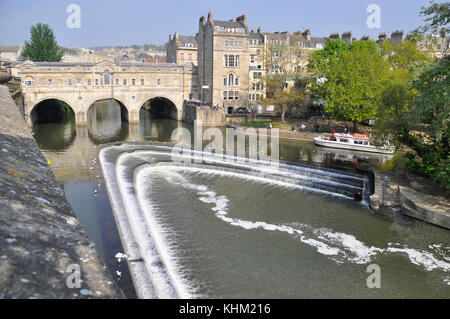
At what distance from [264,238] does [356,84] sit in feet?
102

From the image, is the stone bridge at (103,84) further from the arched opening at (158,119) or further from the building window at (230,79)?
the building window at (230,79)

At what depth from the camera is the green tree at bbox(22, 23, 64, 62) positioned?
227ft

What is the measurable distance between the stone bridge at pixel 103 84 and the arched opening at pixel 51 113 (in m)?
3.47

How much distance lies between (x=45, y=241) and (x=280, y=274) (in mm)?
11352

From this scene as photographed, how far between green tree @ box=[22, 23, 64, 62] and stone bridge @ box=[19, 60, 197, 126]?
17.6 metres

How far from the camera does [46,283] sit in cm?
584

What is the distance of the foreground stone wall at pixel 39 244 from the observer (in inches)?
227

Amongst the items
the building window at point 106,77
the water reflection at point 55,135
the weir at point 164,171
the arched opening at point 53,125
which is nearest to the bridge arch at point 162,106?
the building window at point 106,77

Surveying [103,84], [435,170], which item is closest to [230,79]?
[103,84]

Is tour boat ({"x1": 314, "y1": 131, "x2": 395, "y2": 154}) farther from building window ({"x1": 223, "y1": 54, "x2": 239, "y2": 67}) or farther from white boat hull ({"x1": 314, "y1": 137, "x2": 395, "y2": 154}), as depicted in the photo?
building window ({"x1": 223, "y1": 54, "x2": 239, "y2": 67})

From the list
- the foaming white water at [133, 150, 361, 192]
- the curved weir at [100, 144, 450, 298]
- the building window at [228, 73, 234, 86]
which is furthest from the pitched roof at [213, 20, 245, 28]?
the curved weir at [100, 144, 450, 298]

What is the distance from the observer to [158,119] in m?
66.8

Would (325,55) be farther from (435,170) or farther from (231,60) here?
(435,170)
